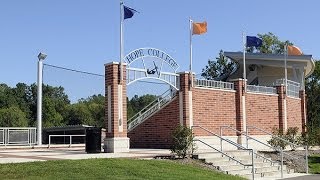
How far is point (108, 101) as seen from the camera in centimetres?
2044

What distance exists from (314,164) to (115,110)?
30.6 ft

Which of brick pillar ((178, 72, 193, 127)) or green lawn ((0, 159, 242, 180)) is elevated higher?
brick pillar ((178, 72, 193, 127))

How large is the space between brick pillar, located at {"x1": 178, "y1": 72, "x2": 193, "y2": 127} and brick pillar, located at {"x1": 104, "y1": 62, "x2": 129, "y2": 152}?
3.58m

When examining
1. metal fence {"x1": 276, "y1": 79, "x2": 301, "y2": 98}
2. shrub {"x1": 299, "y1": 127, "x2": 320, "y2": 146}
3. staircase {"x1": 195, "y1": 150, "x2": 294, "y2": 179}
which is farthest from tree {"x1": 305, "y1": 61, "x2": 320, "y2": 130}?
staircase {"x1": 195, "y1": 150, "x2": 294, "y2": 179}

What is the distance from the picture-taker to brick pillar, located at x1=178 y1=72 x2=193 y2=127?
75.7 feet

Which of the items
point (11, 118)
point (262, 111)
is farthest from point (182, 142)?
point (11, 118)

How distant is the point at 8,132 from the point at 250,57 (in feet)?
66.6

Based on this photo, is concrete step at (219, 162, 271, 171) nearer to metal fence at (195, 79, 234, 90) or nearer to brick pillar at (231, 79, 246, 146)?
metal fence at (195, 79, 234, 90)

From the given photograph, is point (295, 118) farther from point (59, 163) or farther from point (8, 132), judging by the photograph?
point (59, 163)

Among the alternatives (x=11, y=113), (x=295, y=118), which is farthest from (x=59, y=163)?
(x=11, y=113)

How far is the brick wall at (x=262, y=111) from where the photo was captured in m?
27.8

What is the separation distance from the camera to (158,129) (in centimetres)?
2442

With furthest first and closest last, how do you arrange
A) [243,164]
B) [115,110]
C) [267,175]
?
[115,110] < [267,175] < [243,164]

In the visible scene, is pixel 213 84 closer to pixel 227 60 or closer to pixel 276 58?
pixel 276 58
